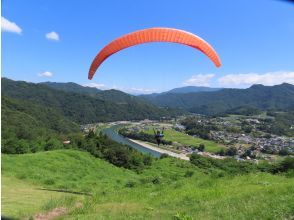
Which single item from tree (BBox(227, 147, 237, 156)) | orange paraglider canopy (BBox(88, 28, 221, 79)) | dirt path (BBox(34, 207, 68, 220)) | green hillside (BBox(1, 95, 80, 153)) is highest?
orange paraglider canopy (BBox(88, 28, 221, 79))

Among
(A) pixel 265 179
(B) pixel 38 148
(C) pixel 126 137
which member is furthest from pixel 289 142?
(A) pixel 265 179

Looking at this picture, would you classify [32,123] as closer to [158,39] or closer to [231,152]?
[231,152]

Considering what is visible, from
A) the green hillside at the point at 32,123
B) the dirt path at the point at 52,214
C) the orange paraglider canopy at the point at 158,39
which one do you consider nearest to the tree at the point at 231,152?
the green hillside at the point at 32,123

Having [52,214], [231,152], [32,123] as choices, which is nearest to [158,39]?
[52,214]

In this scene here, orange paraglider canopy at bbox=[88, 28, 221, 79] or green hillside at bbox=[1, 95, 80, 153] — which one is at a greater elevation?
orange paraglider canopy at bbox=[88, 28, 221, 79]

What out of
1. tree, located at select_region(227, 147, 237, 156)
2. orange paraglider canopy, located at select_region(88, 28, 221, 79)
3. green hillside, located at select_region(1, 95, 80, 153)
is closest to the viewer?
orange paraglider canopy, located at select_region(88, 28, 221, 79)

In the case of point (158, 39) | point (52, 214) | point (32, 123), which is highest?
point (158, 39)

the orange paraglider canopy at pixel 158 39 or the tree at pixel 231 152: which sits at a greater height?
the orange paraglider canopy at pixel 158 39

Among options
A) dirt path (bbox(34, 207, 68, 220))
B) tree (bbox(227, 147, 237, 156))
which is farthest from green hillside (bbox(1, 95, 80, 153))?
tree (bbox(227, 147, 237, 156))

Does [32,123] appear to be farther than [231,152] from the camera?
No

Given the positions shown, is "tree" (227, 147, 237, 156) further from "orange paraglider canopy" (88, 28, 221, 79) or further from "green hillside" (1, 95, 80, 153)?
"orange paraglider canopy" (88, 28, 221, 79)

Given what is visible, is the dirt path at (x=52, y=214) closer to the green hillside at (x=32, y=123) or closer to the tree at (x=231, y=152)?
the green hillside at (x=32, y=123)
